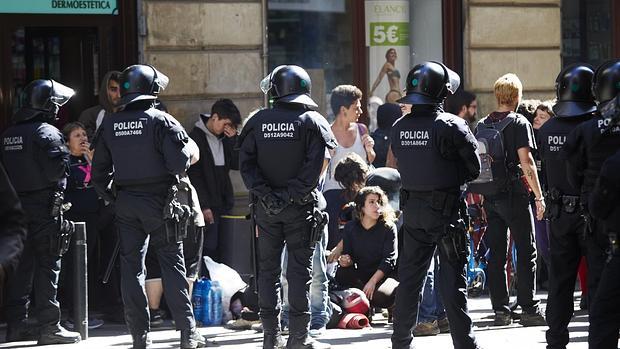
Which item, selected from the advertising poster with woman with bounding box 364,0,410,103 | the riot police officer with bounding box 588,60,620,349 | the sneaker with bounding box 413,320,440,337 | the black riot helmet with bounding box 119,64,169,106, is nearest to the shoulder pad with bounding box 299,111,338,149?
the black riot helmet with bounding box 119,64,169,106

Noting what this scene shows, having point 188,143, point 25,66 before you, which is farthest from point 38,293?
point 25,66

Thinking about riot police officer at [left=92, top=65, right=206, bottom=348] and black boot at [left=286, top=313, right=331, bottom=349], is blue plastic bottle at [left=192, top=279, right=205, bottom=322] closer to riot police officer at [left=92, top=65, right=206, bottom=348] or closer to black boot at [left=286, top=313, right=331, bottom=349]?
riot police officer at [left=92, top=65, right=206, bottom=348]

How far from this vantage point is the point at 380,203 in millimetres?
9820

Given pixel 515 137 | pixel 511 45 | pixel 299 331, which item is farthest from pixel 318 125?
pixel 511 45

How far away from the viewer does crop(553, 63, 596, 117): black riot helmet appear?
8.22 metres

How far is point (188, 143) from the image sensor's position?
29.0ft

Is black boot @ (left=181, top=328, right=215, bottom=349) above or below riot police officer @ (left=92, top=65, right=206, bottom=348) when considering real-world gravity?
below

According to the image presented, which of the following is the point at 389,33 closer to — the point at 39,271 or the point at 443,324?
the point at 443,324

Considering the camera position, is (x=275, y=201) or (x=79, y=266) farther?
(x=79, y=266)

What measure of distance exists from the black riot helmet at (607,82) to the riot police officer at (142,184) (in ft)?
8.81

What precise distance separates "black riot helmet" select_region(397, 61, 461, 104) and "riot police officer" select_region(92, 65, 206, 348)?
154cm

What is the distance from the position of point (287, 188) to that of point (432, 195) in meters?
1.00

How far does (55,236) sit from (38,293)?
1.43ft

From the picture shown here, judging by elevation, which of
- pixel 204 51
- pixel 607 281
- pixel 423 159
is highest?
pixel 204 51
